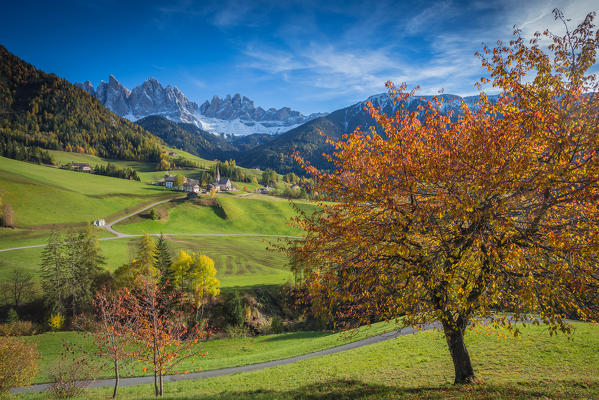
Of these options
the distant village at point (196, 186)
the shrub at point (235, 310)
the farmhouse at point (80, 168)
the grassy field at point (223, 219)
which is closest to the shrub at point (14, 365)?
the shrub at point (235, 310)

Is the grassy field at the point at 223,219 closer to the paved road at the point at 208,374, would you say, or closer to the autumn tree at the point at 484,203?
the paved road at the point at 208,374

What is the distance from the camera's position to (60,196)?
316 ft

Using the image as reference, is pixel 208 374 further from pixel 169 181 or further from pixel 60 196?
pixel 169 181

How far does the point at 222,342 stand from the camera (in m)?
41.2

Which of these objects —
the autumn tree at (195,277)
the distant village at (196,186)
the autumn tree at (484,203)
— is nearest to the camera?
the autumn tree at (484,203)

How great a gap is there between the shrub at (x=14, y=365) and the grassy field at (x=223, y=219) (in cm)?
7595

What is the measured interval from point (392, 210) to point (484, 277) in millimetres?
4312

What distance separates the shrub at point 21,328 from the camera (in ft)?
124

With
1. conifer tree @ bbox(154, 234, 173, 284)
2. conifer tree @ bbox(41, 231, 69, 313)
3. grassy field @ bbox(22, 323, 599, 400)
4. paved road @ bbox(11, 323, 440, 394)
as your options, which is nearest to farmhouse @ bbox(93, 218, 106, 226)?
conifer tree @ bbox(41, 231, 69, 313)

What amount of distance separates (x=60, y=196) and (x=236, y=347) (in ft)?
323

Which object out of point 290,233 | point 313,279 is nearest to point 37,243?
point 290,233

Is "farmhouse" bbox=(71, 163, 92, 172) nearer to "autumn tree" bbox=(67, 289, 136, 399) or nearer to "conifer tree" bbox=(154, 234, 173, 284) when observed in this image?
"conifer tree" bbox=(154, 234, 173, 284)

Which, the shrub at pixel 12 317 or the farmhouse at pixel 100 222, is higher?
the farmhouse at pixel 100 222

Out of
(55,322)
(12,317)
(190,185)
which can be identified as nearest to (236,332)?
(55,322)
